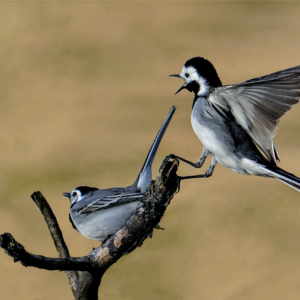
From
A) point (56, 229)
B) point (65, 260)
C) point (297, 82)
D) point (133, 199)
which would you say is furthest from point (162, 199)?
point (56, 229)

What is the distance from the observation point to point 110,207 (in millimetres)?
1158

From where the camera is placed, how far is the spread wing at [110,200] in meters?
1.12

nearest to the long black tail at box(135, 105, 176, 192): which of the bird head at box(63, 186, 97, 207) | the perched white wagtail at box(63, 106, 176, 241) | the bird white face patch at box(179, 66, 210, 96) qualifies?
the perched white wagtail at box(63, 106, 176, 241)

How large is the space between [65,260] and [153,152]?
1.27 feet

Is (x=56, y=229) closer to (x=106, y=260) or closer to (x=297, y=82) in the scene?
(x=106, y=260)

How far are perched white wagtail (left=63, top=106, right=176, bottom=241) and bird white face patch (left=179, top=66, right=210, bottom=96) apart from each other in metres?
0.10

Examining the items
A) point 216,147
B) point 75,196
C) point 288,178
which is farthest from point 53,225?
point 288,178

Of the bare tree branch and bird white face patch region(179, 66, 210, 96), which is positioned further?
the bare tree branch

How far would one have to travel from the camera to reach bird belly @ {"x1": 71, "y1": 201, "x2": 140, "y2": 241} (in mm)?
1118

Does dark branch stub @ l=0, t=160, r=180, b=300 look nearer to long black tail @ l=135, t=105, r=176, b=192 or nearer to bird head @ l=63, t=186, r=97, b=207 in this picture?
long black tail @ l=135, t=105, r=176, b=192

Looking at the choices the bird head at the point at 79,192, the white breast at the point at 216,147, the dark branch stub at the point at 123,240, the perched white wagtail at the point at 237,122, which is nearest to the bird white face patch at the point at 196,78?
the perched white wagtail at the point at 237,122

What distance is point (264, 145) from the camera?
1.02m

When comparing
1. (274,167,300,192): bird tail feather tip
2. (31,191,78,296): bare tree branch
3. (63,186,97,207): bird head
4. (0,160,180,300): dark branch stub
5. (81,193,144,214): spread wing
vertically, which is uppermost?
(63,186,97,207): bird head

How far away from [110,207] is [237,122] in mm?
430
